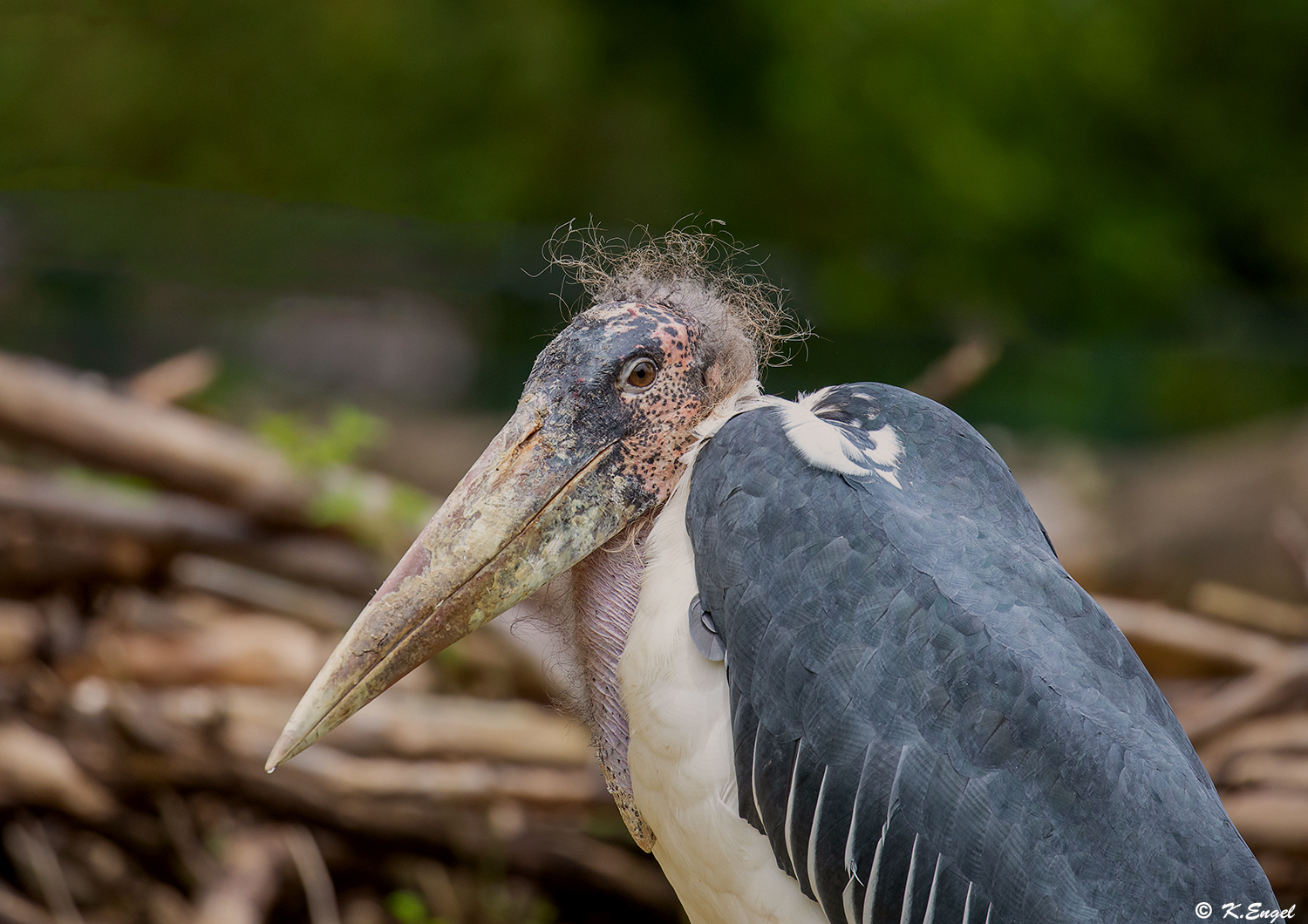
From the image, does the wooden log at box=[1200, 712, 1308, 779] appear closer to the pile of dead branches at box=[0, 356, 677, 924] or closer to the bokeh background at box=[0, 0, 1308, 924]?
the bokeh background at box=[0, 0, 1308, 924]

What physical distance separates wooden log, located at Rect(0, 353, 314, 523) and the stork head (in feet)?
6.92

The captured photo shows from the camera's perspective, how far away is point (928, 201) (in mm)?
12266

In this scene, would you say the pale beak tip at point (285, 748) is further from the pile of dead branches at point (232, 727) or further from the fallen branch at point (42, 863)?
the fallen branch at point (42, 863)

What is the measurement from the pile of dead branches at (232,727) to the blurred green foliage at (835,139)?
4735 mm

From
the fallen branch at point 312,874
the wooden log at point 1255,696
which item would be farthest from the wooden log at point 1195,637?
the fallen branch at point 312,874

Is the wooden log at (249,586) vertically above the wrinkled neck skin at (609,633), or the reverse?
the wooden log at (249,586)

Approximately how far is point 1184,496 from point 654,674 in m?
5.79

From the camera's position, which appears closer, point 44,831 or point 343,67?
point 44,831

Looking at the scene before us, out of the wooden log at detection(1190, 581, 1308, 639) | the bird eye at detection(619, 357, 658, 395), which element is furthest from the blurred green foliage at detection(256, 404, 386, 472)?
the wooden log at detection(1190, 581, 1308, 639)

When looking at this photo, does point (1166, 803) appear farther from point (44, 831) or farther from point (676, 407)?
point (44, 831)

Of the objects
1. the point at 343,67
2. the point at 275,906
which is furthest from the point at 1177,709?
the point at 343,67

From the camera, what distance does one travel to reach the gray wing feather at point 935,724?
1684mm

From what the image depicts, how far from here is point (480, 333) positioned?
9.02m

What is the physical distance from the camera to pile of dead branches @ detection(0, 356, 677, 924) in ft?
11.6
